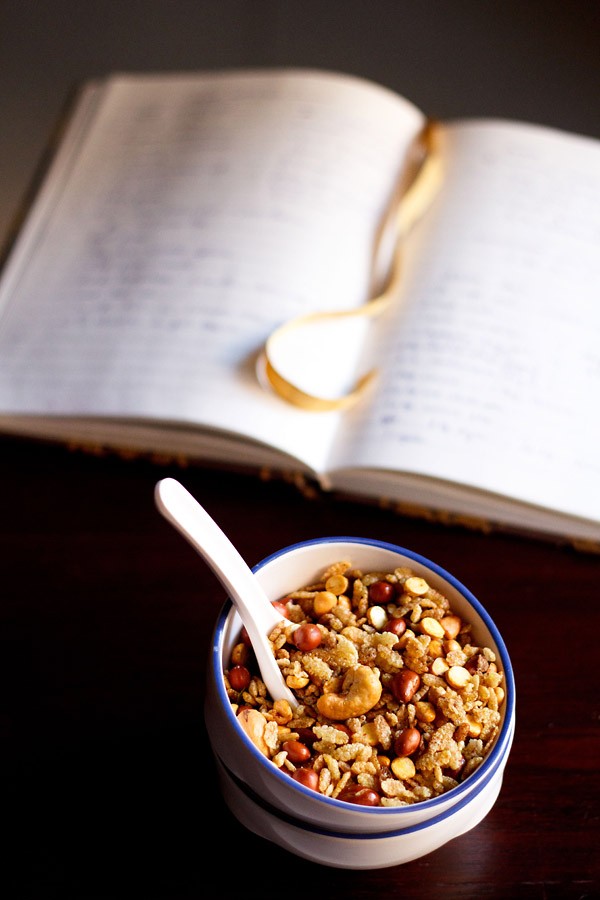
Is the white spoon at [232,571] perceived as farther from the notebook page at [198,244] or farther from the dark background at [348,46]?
the dark background at [348,46]

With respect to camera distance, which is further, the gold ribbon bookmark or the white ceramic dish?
A: the gold ribbon bookmark

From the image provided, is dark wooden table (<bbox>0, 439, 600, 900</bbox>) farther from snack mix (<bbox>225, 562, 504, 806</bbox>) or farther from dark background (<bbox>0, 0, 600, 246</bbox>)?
dark background (<bbox>0, 0, 600, 246</bbox>)

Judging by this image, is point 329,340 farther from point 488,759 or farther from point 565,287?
point 488,759

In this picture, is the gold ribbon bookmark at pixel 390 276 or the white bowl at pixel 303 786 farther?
the gold ribbon bookmark at pixel 390 276

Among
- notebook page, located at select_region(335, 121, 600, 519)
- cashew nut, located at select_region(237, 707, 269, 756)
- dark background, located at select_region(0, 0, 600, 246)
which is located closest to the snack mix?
cashew nut, located at select_region(237, 707, 269, 756)

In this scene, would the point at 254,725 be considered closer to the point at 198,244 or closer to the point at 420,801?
the point at 420,801

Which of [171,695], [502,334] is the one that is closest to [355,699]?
[171,695]

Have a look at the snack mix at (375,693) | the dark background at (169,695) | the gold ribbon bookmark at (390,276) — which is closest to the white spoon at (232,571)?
the snack mix at (375,693)

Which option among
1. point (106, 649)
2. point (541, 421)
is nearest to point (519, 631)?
point (541, 421)
